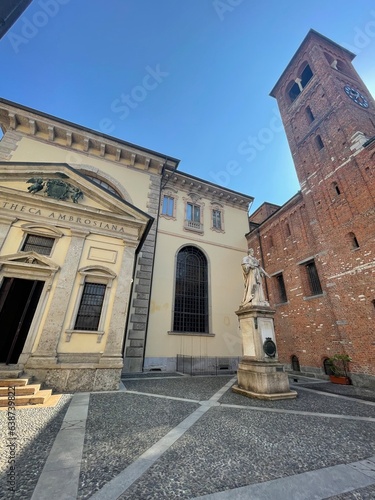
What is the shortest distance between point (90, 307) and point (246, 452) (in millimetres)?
6429

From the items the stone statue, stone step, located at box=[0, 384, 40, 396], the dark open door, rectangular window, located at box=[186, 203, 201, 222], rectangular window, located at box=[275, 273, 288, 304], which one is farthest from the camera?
rectangular window, located at box=[186, 203, 201, 222]

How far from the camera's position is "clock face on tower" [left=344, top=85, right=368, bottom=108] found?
13992 mm

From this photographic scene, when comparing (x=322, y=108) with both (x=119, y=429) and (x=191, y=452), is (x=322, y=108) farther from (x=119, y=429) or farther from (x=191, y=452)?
(x=119, y=429)

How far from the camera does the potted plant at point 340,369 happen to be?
915 centimetres

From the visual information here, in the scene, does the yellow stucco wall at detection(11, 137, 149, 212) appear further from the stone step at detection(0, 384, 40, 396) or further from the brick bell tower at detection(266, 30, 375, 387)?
the stone step at detection(0, 384, 40, 396)

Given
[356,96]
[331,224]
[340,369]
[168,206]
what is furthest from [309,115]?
[340,369]

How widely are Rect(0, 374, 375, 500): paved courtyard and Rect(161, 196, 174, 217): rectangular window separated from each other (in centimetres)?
1204

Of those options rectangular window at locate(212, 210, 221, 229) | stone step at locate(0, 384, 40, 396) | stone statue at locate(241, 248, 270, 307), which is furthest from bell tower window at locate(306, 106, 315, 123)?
stone step at locate(0, 384, 40, 396)

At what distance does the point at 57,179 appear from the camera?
9000 millimetres

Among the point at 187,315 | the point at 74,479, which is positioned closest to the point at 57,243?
the point at 74,479

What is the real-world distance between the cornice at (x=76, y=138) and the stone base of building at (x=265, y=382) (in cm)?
1378

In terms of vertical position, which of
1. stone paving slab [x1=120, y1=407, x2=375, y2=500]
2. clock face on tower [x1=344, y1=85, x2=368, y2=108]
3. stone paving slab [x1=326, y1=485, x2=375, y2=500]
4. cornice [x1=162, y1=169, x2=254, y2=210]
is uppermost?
clock face on tower [x1=344, y1=85, x2=368, y2=108]

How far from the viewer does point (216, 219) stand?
17.3m

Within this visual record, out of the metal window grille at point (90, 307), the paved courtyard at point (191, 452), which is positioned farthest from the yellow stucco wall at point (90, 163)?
the paved courtyard at point (191, 452)
